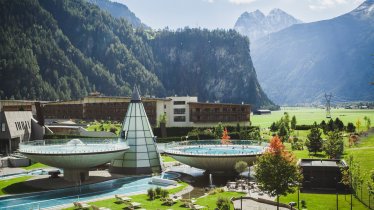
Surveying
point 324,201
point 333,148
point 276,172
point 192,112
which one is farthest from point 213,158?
point 192,112

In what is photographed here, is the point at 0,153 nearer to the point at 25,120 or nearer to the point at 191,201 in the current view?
the point at 25,120

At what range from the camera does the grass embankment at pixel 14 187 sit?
1822 inches

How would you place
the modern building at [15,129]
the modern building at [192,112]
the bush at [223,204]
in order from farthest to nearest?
the modern building at [192,112]
the modern building at [15,129]
the bush at [223,204]

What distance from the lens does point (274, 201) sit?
4025cm

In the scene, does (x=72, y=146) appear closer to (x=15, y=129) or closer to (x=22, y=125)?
(x=15, y=129)

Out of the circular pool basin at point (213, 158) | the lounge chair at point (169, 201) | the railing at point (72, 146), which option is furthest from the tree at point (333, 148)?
the lounge chair at point (169, 201)

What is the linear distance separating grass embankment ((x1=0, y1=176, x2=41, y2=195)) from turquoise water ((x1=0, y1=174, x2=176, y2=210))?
6.03ft

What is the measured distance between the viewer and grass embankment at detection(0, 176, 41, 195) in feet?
152

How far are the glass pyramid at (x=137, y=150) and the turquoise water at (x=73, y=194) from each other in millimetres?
3111

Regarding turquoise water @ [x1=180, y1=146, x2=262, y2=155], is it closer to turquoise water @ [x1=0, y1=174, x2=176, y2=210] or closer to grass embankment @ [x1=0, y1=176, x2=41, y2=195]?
turquoise water @ [x1=0, y1=174, x2=176, y2=210]

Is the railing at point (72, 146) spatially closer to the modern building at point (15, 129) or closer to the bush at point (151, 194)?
the bush at point (151, 194)

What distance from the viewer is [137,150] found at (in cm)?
5753

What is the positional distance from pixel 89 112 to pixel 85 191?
10912cm

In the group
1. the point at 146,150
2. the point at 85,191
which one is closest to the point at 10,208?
the point at 85,191
